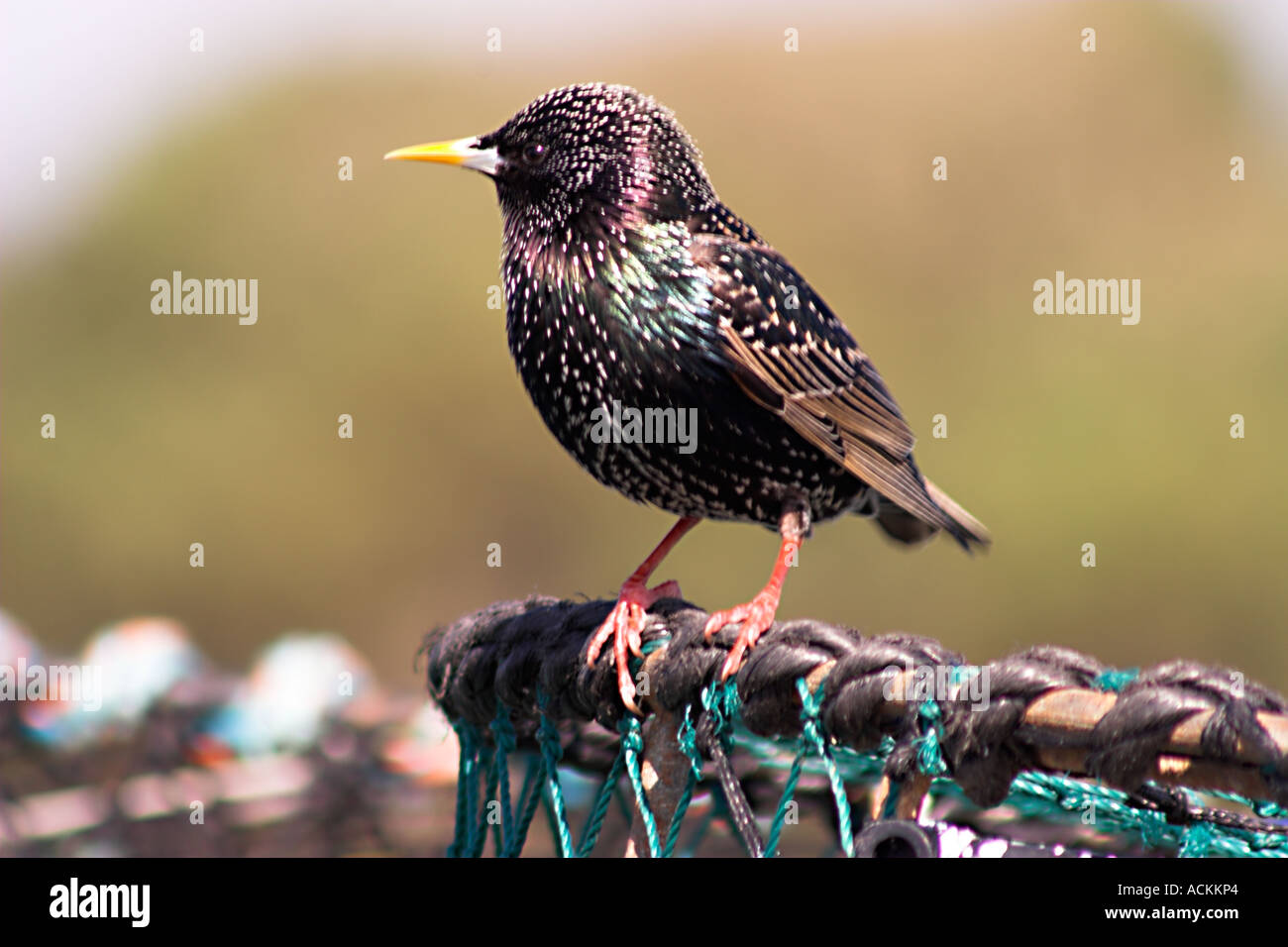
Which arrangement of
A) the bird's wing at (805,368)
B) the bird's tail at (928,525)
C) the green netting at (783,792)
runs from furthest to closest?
the bird's tail at (928,525), the bird's wing at (805,368), the green netting at (783,792)

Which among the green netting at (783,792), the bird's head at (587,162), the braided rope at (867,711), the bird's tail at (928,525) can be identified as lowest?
the green netting at (783,792)

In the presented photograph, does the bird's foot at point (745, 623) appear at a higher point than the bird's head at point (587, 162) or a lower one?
lower

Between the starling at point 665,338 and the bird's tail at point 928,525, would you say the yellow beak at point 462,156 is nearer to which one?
the starling at point 665,338

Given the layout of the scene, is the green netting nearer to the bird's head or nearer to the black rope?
the black rope

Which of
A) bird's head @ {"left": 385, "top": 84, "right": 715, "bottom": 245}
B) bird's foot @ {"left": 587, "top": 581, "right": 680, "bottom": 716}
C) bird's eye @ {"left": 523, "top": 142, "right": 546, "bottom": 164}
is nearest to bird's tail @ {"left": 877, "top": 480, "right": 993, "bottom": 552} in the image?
bird's head @ {"left": 385, "top": 84, "right": 715, "bottom": 245}

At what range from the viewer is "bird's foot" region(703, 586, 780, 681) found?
2.13 metres

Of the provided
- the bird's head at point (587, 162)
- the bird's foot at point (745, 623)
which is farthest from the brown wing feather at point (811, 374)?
the bird's foot at point (745, 623)

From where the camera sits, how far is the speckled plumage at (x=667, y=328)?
3.04 m

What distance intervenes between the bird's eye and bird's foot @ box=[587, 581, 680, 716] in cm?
123

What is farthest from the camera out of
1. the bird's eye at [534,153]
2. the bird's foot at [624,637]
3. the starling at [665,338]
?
the bird's eye at [534,153]

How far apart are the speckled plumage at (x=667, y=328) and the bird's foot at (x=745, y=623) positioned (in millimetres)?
441

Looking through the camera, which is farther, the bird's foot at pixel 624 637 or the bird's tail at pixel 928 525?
the bird's tail at pixel 928 525

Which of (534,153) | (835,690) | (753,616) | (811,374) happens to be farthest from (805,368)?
(835,690)
